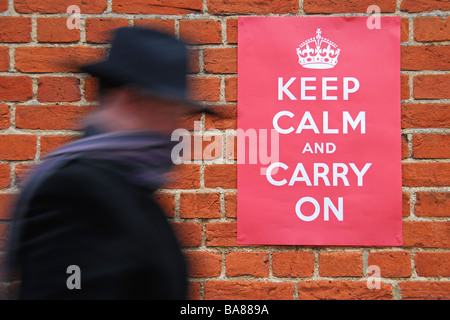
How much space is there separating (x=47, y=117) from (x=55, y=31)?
0.94ft

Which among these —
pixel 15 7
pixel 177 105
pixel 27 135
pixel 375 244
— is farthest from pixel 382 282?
pixel 15 7

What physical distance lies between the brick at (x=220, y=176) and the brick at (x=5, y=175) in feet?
2.10

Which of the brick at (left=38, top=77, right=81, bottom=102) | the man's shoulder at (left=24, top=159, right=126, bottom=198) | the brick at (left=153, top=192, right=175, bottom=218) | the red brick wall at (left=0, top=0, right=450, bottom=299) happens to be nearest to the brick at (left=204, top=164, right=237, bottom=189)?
the red brick wall at (left=0, top=0, right=450, bottom=299)

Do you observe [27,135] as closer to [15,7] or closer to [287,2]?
[15,7]

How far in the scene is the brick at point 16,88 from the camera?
132cm

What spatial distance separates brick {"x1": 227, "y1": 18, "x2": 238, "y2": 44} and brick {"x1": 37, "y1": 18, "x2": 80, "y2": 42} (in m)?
0.50

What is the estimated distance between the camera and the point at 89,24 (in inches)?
52.4

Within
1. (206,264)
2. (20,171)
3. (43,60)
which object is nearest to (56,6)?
(43,60)

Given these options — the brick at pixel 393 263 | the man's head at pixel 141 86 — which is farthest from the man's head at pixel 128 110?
the brick at pixel 393 263

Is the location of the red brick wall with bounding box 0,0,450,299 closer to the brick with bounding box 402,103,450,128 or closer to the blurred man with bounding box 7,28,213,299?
the brick with bounding box 402,103,450,128

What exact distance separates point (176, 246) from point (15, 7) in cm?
99

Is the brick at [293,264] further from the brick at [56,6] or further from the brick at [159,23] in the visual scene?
the brick at [56,6]

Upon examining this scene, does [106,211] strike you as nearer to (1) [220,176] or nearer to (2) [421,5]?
(1) [220,176]

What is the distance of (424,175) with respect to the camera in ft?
4.32
